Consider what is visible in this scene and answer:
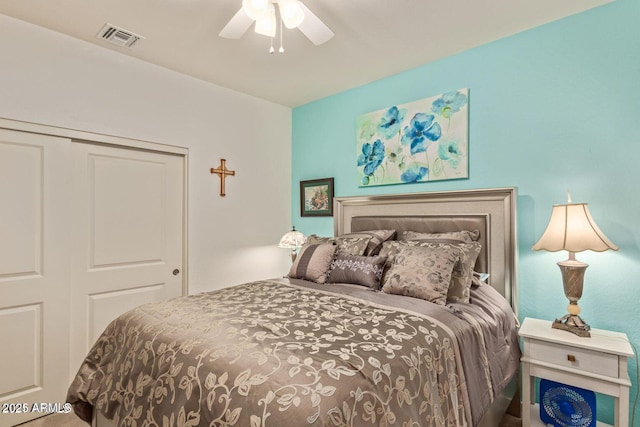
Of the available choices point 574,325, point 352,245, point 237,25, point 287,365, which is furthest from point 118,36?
point 574,325

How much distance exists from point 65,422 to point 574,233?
345 cm

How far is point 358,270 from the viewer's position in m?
2.27

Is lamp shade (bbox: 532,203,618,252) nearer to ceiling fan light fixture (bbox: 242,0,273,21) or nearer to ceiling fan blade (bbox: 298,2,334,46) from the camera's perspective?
ceiling fan blade (bbox: 298,2,334,46)

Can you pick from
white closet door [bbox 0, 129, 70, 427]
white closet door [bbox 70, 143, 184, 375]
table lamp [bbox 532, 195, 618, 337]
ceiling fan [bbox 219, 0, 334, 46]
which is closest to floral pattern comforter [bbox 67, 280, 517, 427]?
table lamp [bbox 532, 195, 618, 337]

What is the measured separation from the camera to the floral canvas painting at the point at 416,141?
264cm

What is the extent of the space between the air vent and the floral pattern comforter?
1.92m

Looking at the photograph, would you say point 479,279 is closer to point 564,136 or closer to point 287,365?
point 564,136

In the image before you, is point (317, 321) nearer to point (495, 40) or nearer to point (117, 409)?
point (117, 409)

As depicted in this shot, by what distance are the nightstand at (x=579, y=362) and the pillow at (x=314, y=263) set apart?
1304 millimetres

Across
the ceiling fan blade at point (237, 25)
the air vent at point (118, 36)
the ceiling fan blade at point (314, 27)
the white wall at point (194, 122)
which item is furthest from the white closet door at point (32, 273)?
the ceiling fan blade at point (314, 27)

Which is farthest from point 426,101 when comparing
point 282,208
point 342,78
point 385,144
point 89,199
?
point 89,199

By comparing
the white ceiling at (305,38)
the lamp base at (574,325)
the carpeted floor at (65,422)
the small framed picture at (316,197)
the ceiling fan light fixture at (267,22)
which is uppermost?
the white ceiling at (305,38)

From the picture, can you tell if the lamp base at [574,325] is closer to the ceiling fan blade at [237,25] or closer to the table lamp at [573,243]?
the table lamp at [573,243]

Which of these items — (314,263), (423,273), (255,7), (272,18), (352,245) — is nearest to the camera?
(255,7)
